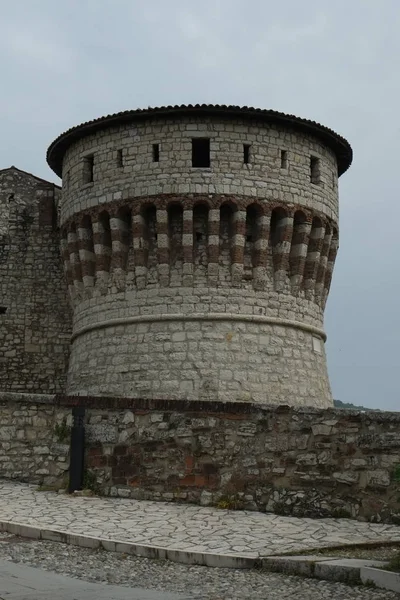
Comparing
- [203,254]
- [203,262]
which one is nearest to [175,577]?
[203,262]

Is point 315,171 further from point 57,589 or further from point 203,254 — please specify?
point 57,589

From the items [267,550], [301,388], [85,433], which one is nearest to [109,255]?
[301,388]

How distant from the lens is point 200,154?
1628cm

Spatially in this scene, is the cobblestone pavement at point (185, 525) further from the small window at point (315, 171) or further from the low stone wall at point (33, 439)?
the small window at point (315, 171)

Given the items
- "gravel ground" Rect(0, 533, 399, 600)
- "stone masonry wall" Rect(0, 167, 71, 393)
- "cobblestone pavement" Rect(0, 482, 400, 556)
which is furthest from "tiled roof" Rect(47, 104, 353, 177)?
"gravel ground" Rect(0, 533, 399, 600)

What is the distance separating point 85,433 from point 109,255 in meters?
6.09

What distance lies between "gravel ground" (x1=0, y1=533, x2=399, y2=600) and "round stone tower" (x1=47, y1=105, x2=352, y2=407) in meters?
7.67

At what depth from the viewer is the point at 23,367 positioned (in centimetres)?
1975

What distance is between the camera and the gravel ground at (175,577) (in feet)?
19.0

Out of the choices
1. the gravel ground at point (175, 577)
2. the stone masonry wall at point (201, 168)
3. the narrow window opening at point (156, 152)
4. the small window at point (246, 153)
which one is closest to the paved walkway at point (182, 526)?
the gravel ground at point (175, 577)

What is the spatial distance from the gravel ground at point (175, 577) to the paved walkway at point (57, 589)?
228mm

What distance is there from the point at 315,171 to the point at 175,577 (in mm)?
11700

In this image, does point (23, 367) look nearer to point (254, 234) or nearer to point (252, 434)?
point (254, 234)

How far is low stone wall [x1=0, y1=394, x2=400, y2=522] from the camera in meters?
9.07
